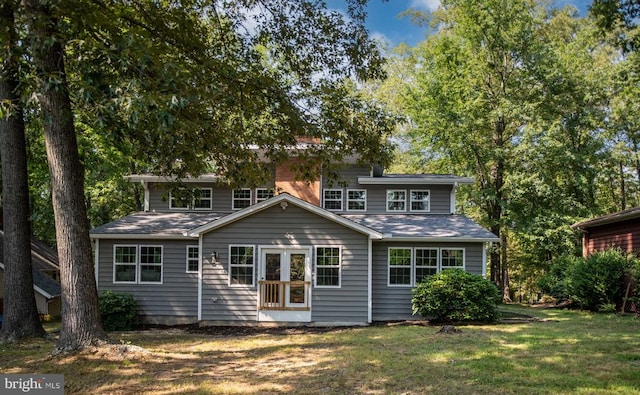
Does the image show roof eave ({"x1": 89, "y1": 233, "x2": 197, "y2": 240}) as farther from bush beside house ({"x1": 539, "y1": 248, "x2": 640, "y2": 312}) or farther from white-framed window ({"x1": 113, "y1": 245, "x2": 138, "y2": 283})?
bush beside house ({"x1": 539, "y1": 248, "x2": 640, "y2": 312})

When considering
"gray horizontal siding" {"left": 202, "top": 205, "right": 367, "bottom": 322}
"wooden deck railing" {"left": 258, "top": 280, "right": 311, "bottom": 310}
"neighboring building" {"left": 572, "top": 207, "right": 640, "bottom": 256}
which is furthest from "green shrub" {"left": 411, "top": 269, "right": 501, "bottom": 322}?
"neighboring building" {"left": 572, "top": 207, "right": 640, "bottom": 256}

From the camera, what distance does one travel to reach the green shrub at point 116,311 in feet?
43.3

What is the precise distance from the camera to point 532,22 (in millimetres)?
22438

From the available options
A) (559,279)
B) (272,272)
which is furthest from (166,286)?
(559,279)

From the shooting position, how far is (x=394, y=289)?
1411cm

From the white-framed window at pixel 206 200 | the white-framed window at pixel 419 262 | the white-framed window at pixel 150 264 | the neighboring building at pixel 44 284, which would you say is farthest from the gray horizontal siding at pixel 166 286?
the white-framed window at pixel 419 262

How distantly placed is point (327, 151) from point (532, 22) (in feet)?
56.3

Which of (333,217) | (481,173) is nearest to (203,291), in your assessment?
(333,217)

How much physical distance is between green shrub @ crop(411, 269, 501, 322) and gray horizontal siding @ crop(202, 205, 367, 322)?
176 cm

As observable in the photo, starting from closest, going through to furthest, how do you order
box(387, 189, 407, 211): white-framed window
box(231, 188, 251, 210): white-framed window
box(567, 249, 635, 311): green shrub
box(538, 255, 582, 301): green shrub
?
box(567, 249, 635, 311): green shrub → box(231, 188, 251, 210): white-framed window → box(387, 189, 407, 211): white-framed window → box(538, 255, 582, 301): green shrub

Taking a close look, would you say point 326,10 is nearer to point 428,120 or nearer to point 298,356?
point 298,356

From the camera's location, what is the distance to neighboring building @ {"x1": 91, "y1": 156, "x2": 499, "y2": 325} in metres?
13.6

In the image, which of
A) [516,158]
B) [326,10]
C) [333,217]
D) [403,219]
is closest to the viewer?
[326,10]

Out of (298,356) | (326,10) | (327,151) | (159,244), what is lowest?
(298,356)
